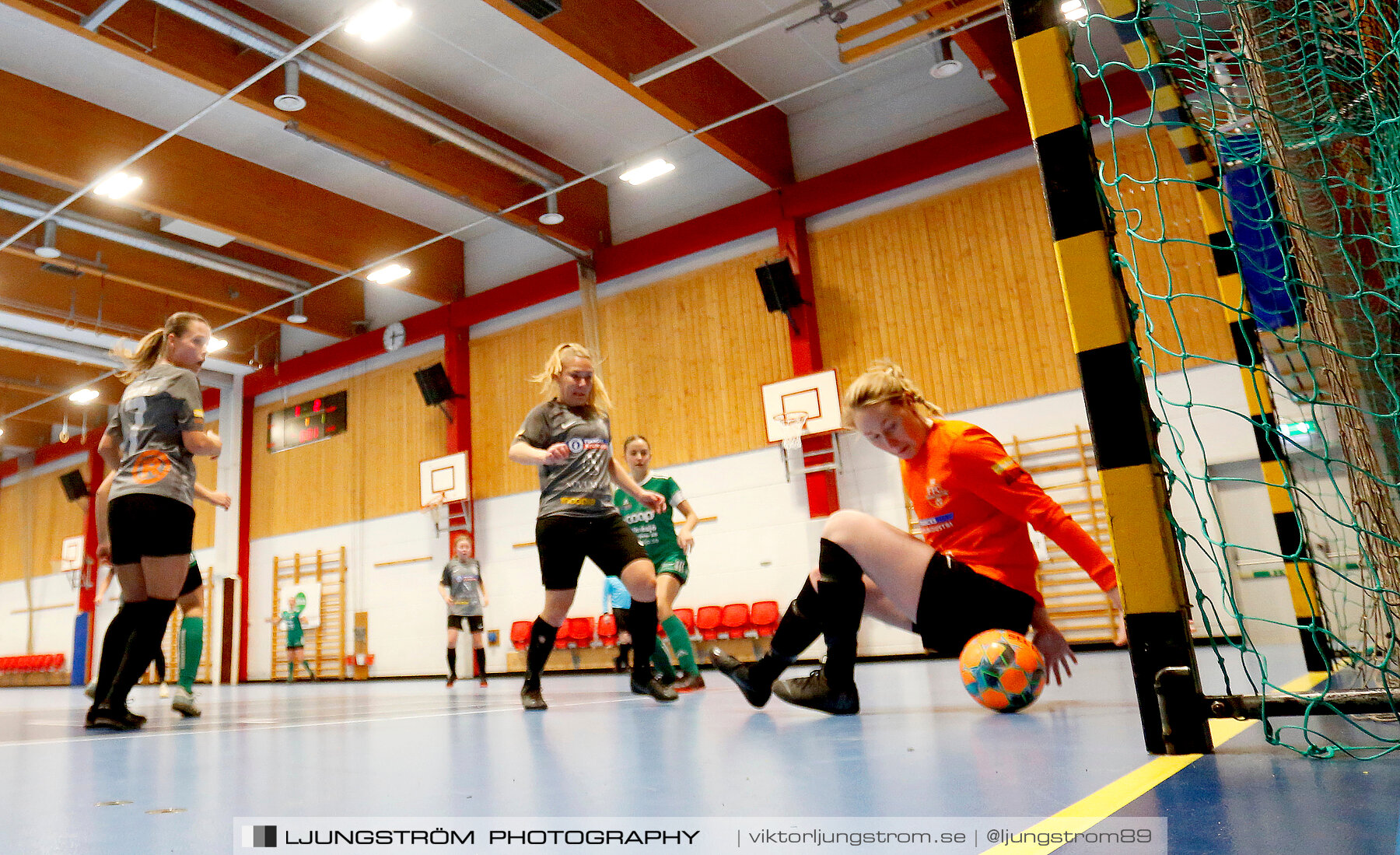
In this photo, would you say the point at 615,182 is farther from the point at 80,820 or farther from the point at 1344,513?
the point at 80,820

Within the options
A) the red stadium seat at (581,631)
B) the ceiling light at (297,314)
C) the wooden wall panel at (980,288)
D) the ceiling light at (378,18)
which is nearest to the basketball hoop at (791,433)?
the wooden wall panel at (980,288)

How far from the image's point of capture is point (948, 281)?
921cm

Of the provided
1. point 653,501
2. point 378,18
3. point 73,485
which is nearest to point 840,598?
point 653,501

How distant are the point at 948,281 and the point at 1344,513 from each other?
5.81 m

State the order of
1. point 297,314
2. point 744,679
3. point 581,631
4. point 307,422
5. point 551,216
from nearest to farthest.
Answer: point 744,679 → point 551,216 → point 581,631 → point 297,314 → point 307,422

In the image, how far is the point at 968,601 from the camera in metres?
2.57

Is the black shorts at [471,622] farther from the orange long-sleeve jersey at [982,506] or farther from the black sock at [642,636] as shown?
the orange long-sleeve jersey at [982,506]

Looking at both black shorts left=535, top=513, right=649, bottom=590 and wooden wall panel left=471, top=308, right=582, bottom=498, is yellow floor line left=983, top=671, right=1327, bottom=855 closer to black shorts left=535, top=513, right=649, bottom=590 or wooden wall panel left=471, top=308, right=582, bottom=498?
black shorts left=535, top=513, right=649, bottom=590

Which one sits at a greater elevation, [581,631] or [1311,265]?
[1311,265]

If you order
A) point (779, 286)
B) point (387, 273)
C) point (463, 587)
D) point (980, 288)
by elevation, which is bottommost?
point (463, 587)

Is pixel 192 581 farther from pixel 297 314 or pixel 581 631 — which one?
pixel 297 314

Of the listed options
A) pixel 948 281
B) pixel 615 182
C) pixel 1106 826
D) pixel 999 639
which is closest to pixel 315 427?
pixel 615 182

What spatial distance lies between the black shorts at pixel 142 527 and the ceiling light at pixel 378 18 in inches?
182

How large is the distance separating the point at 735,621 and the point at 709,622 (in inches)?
13.4
